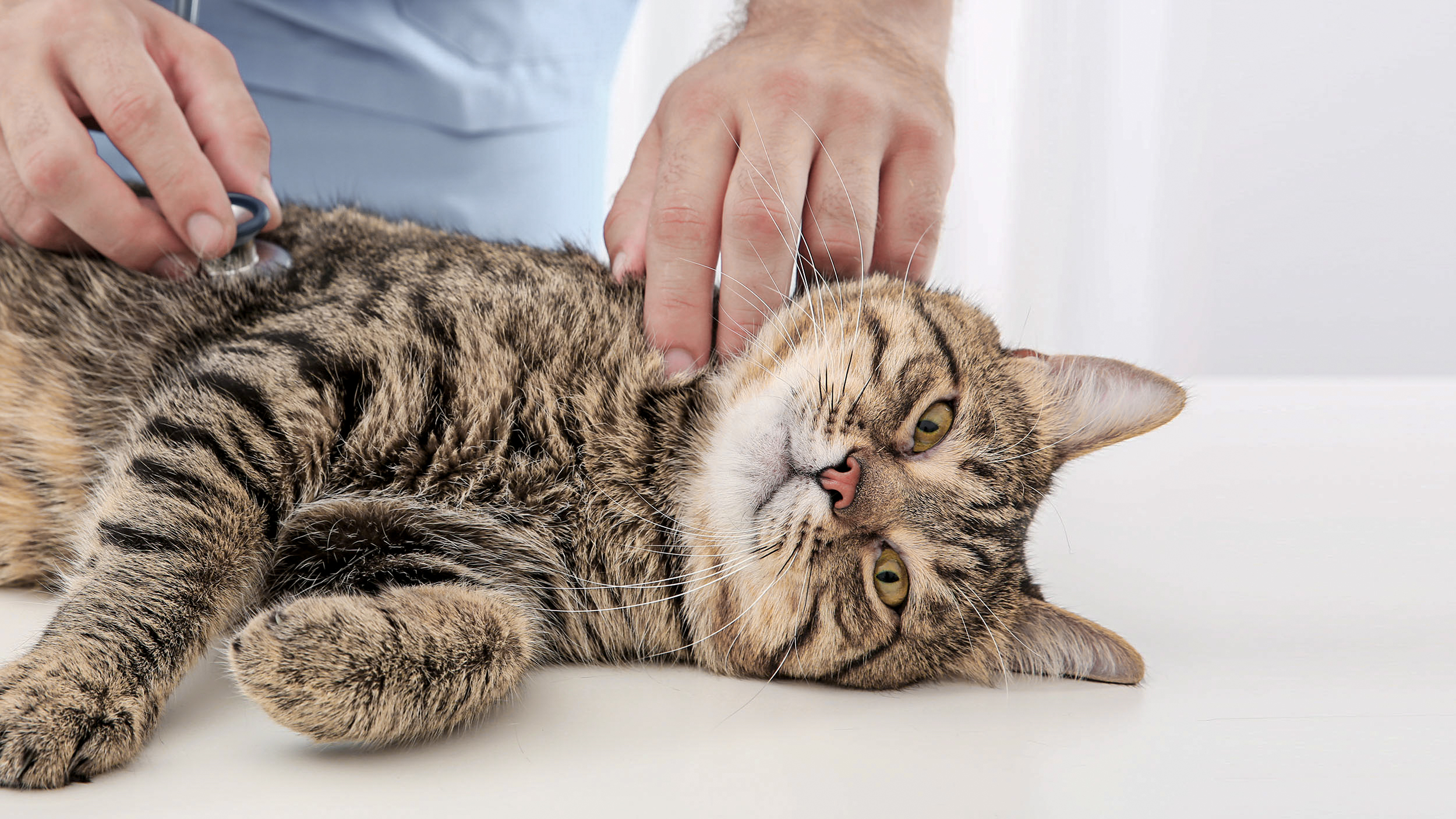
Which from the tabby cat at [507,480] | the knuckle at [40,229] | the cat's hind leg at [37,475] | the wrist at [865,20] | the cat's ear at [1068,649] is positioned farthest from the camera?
the wrist at [865,20]

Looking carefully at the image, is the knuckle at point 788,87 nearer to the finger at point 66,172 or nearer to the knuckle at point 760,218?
the knuckle at point 760,218

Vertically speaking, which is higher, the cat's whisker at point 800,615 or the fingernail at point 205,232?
the fingernail at point 205,232

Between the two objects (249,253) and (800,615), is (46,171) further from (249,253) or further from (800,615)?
(800,615)

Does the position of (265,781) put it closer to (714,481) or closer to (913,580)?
(714,481)

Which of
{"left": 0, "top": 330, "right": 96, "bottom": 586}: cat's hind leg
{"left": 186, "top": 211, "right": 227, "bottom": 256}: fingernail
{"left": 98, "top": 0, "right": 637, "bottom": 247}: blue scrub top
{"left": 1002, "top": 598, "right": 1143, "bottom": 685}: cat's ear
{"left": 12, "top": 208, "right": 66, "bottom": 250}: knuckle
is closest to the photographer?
{"left": 1002, "top": 598, "right": 1143, "bottom": 685}: cat's ear

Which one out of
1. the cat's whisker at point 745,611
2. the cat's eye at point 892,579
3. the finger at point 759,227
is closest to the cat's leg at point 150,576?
the cat's whisker at point 745,611

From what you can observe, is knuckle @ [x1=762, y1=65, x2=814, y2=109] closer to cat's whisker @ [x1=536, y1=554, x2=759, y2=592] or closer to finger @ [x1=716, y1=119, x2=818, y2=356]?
finger @ [x1=716, y1=119, x2=818, y2=356]

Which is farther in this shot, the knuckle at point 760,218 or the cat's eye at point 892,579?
the knuckle at point 760,218

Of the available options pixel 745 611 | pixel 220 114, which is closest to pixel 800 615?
pixel 745 611

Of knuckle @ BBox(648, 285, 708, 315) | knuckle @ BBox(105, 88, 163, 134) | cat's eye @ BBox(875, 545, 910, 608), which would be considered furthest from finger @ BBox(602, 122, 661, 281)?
knuckle @ BBox(105, 88, 163, 134)

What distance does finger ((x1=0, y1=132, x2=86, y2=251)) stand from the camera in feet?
4.82

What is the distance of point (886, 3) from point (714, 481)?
1.07m

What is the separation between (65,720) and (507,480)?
0.53m

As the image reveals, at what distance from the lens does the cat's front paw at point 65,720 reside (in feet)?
2.68
